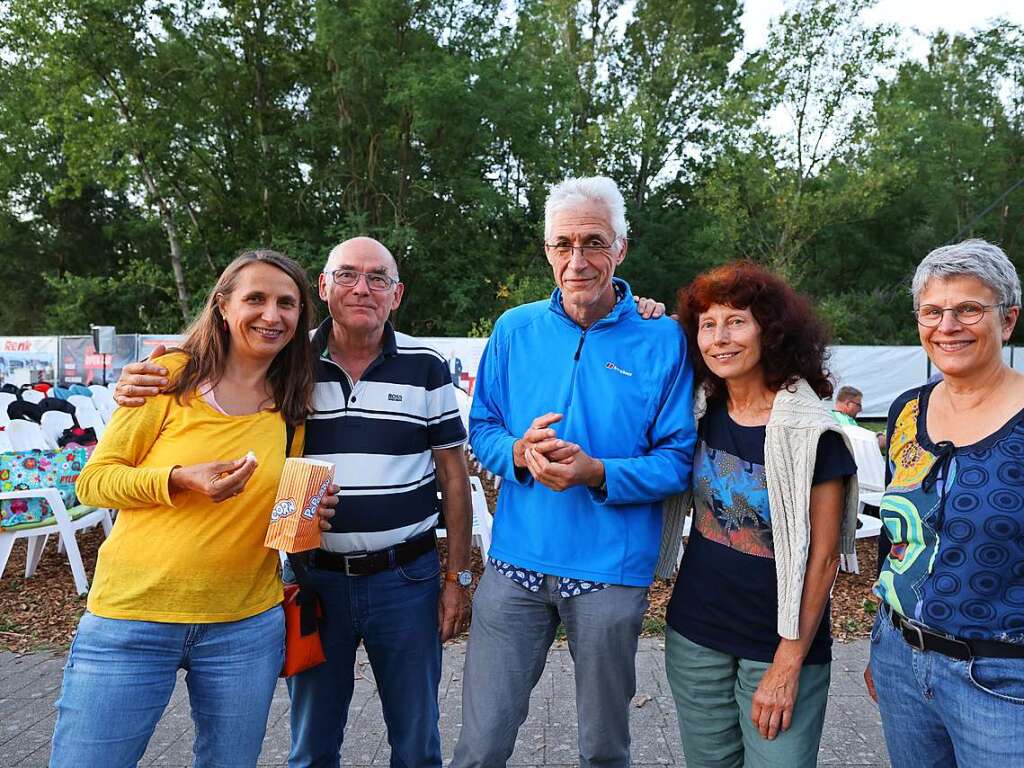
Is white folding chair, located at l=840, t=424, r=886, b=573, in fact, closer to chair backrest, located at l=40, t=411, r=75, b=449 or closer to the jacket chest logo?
the jacket chest logo

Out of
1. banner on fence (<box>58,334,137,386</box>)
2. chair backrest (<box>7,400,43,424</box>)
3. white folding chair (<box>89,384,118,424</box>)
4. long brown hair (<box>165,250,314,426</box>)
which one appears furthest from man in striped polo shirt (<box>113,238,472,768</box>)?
banner on fence (<box>58,334,137,386</box>)

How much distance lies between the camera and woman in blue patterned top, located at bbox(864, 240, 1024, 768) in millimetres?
1649

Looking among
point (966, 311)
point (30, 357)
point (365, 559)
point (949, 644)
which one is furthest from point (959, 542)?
point (30, 357)

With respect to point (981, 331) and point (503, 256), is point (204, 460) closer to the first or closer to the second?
point (981, 331)

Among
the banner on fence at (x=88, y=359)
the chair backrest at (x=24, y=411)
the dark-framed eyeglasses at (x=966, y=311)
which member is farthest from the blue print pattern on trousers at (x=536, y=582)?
the banner on fence at (x=88, y=359)

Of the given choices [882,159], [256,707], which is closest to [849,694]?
[256,707]

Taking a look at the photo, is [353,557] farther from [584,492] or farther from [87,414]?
[87,414]

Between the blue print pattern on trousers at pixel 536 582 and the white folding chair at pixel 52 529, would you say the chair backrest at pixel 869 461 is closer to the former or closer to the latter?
the blue print pattern on trousers at pixel 536 582

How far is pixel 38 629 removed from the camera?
4617 millimetres

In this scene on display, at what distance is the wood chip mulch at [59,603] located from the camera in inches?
178

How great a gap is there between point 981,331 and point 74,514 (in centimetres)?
595

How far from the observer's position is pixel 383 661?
236 centimetres

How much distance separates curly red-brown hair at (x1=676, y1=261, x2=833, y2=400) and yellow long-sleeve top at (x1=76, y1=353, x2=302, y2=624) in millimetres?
1365

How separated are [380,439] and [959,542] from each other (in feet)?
5.35
